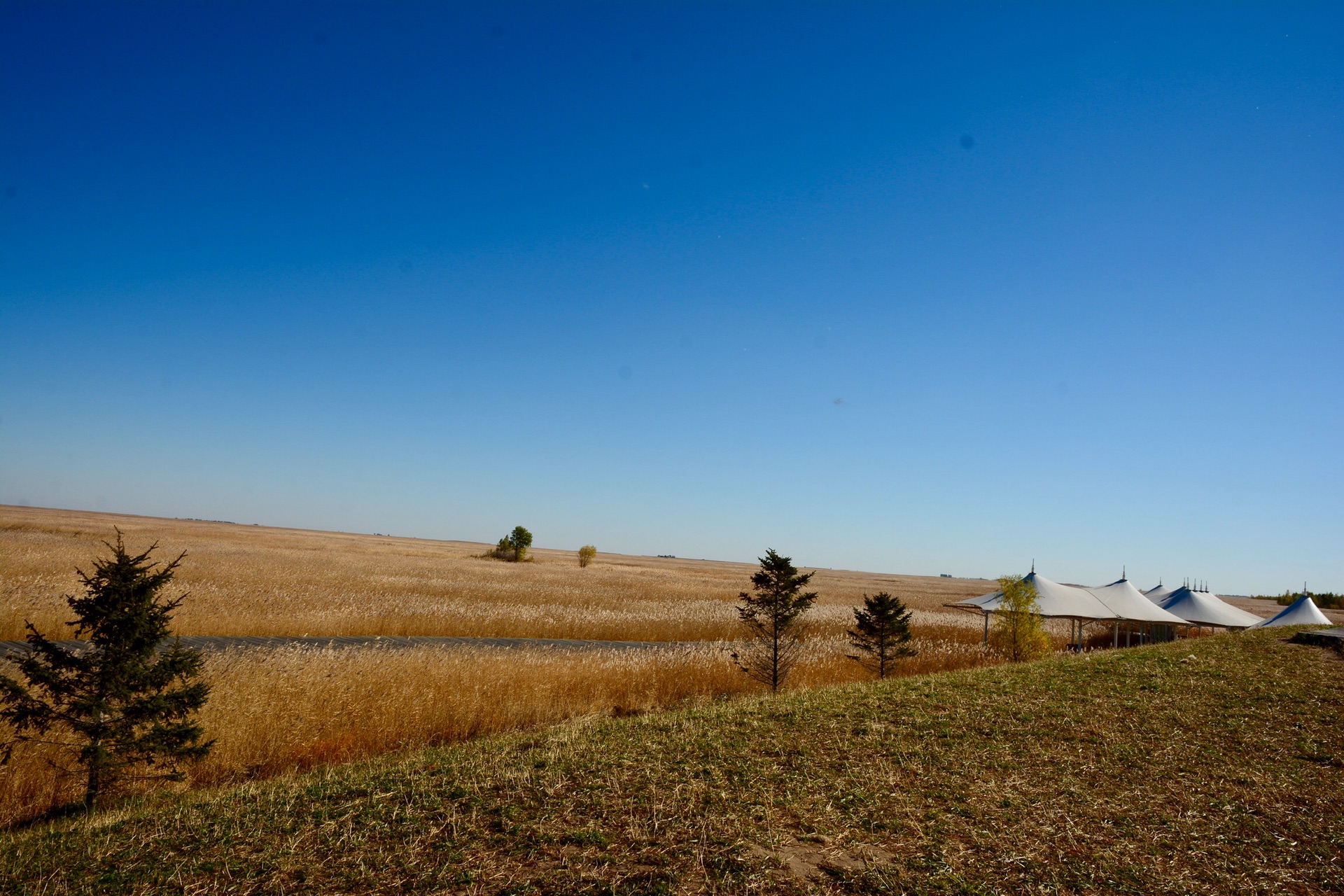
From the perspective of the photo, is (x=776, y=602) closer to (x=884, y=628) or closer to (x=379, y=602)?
(x=884, y=628)

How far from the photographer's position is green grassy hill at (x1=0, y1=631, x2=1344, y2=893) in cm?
505

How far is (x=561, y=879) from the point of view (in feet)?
16.0

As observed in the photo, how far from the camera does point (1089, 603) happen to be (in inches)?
1160

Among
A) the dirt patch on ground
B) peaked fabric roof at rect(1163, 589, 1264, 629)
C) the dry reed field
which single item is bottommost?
the dry reed field

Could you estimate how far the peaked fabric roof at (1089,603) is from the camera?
92.8 ft

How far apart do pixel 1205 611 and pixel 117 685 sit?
143ft

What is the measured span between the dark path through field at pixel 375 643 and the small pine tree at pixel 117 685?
7.61 metres

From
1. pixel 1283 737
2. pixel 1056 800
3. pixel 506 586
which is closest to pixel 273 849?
pixel 1056 800

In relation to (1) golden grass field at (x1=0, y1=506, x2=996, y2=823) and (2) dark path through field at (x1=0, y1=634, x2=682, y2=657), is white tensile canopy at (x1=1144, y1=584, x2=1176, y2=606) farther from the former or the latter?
(2) dark path through field at (x1=0, y1=634, x2=682, y2=657)

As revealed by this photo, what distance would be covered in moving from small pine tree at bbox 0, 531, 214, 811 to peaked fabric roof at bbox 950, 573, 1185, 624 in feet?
87.2

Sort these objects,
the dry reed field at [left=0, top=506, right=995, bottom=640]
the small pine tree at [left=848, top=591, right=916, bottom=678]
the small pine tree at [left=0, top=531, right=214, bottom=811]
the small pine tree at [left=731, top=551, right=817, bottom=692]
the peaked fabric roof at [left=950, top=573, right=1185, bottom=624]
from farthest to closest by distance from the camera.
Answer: the peaked fabric roof at [left=950, top=573, right=1185, bottom=624] → the dry reed field at [left=0, top=506, right=995, bottom=640] → the small pine tree at [left=848, top=591, right=916, bottom=678] → the small pine tree at [left=731, top=551, right=817, bottom=692] → the small pine tree at [left=0, top=531, right=214, bottom=811]

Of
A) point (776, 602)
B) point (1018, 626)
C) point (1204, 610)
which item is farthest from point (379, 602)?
point (1204, 610)

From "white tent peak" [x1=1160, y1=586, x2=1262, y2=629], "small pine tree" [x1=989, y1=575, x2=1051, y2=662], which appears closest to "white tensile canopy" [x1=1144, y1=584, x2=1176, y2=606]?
"white tent peak" [x1=1160, y1=586, x2=1262, y2=629]

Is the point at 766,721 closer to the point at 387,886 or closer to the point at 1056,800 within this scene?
the point at 1056,800
